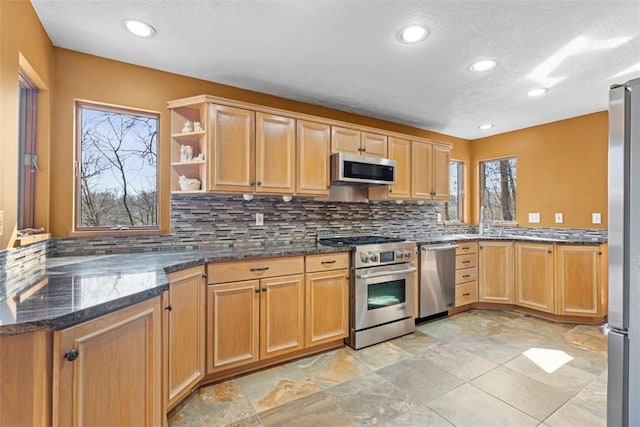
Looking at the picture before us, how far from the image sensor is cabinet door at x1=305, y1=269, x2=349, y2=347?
8.32 feet

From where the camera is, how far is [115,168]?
93.8 inches

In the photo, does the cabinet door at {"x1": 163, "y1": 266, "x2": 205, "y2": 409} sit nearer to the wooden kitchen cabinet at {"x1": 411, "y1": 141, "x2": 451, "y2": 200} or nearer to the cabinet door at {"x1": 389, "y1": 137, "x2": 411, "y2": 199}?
the cabinet door at {"x1": 389, "y1": 137, "x2": 411, "y2": 199}

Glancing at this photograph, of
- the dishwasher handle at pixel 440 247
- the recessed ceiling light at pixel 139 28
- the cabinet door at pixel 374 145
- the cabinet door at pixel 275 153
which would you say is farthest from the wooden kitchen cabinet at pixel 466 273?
the recessed ceiling light at pixel 139 28

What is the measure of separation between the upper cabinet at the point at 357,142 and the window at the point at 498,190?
224cm

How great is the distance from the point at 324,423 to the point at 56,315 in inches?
58.3

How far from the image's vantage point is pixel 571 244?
10.7ft

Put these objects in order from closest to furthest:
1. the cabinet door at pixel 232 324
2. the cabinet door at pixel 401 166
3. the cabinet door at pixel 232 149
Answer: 1. the cabinet door at pixel 232 324
2. the cabinet door at pixel 232 149
3. the cabinet door at pixel 401 166

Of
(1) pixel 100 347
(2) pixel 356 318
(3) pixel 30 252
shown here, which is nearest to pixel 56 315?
(1) pixel 100 347

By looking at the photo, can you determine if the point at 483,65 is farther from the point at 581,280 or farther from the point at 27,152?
the point at 27,152

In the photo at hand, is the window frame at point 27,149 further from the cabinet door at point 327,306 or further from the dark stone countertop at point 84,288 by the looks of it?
the cabinet door at point 327,306

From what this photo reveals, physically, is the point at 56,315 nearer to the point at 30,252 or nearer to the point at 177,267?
the point at 177,267

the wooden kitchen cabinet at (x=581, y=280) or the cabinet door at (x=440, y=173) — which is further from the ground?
the cabinet door at (x=440, y=173)

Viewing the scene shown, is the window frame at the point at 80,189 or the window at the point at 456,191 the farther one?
the window at the point at 456,191

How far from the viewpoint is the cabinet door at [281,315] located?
91.3 inches
